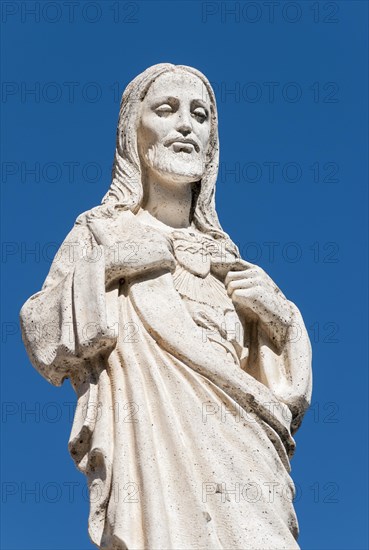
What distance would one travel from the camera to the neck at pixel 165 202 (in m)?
11.5

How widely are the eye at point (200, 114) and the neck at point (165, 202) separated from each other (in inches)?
23.1

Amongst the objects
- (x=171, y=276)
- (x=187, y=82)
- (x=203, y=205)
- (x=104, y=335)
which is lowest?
(x=104, y=335)

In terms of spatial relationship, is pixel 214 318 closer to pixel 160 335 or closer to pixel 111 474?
pixel 160 335

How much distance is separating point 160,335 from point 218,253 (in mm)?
1253

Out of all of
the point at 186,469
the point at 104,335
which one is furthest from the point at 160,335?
the point at 186,469

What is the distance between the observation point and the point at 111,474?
9727 mm

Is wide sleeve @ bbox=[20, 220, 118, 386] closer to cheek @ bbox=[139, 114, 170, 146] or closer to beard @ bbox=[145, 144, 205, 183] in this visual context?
beard @ bbox=[145, 144, 205, 183]

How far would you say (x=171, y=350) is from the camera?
10242 mm

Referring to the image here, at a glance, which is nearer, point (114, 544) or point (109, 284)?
point (114, 544)

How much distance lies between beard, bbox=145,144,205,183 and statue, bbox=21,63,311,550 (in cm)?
1

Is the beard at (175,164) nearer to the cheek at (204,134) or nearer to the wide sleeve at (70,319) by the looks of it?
the cheek at (204,134)

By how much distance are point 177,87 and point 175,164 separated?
27.8 inches

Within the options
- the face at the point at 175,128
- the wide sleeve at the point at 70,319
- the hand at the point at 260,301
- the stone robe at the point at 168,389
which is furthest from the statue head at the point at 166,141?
the wide sleeve at the point at 70,319

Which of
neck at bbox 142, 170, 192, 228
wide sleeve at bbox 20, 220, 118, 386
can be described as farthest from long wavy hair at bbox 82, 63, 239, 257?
wide sleeve at bbox 20, 220, 118, 386
